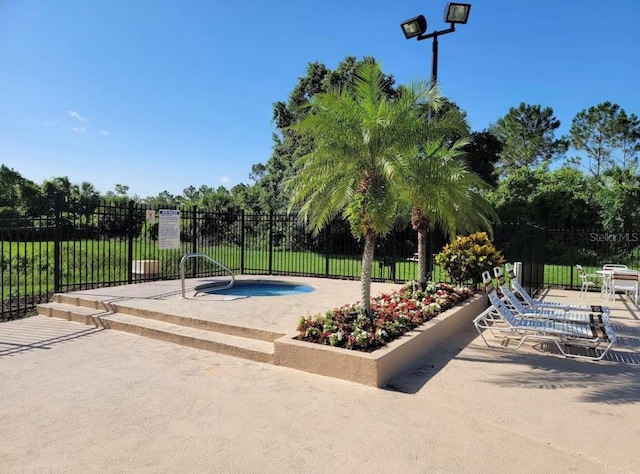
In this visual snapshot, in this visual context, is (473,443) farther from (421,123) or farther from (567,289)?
(567,289)

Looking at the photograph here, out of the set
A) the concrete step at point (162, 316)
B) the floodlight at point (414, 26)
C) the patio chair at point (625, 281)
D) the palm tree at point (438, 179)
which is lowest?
the concrete step at point (162, 316)

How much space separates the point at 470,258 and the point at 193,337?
5.70 m

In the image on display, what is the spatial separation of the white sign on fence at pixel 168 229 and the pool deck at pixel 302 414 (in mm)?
3598

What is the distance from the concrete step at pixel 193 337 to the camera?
18.7 feet

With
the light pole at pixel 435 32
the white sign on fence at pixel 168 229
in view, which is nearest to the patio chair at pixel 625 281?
the light pole at pixel 435 32

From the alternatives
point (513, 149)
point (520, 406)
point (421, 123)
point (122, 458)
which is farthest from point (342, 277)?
point (513, 149)

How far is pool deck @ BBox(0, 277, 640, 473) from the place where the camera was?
3.17 m

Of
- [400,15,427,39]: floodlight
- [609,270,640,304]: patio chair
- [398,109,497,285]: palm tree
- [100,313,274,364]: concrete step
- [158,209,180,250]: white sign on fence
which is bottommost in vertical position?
[100,313,274,364]: concrete step

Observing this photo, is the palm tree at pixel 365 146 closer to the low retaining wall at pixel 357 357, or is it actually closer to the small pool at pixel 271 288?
the low retaining wall at pixel 357 357

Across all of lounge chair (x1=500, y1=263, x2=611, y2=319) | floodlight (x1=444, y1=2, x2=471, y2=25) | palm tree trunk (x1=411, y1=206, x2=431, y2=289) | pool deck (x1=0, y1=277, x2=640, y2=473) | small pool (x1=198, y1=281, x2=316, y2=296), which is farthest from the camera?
small pool (x1=198, y1=281, x2=316, y2=296)

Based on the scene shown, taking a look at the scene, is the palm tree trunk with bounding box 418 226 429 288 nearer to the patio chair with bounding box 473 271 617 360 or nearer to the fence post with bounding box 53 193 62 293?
the patio chair with bounding box 473 271 617 360

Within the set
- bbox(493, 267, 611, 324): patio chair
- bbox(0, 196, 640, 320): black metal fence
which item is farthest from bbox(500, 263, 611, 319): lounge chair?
bbox(0, 196, 640, 320): black metal fence

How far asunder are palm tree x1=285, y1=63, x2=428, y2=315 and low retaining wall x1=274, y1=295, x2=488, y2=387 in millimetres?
876

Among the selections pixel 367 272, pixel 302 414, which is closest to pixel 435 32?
pixel 367 272
